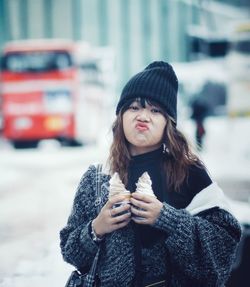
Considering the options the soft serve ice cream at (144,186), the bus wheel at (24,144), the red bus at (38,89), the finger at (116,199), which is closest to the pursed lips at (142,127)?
the soft serve ice cream at (144,186)

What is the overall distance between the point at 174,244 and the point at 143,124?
412 millimetres

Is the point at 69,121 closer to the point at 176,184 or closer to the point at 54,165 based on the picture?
the point at 54,165

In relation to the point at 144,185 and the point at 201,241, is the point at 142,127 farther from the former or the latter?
the point at 201,241

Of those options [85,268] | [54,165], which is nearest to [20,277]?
[85,268]

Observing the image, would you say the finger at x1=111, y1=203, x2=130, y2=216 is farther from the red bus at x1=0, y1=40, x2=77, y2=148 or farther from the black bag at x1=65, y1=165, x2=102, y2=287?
the red bus at x1=0, y1=40, x2=77, y2=148

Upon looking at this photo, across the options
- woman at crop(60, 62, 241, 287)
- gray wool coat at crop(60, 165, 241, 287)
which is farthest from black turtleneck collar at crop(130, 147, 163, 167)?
gray wool coat at crop(60, 165, 241, 287)

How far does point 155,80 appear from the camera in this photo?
154 cm

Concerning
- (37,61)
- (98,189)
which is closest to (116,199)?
(98,189)

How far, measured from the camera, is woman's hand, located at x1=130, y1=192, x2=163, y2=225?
136cm

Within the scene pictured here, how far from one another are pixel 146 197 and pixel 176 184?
20 centimetres

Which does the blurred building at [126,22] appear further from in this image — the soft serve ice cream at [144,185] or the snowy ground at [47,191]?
the soft serve ice cream at [144,185]

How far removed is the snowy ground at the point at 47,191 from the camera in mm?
3121

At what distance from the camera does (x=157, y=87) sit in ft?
5.03

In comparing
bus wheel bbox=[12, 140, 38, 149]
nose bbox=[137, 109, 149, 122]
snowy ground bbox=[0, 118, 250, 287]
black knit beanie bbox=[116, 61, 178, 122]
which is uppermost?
black knit beanie bbox=[116, 61, 178, 122]
